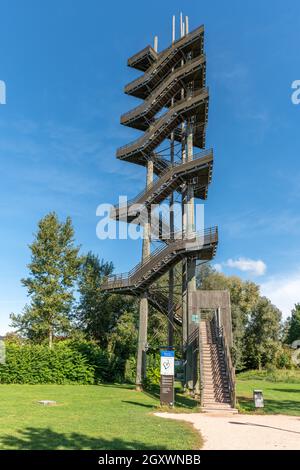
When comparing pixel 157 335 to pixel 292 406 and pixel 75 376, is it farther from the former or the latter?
pixel 292 406

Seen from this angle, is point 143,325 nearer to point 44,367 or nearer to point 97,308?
point 44,367

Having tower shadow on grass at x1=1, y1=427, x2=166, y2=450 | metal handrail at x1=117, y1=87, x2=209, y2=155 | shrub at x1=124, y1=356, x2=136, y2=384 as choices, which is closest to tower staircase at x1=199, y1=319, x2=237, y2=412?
tower shadow on grass at x1=1, y1=427, x2=166, y2=450

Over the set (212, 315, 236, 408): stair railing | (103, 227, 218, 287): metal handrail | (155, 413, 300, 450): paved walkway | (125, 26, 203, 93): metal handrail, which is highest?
(125, 26, 203, 93): metal handrail

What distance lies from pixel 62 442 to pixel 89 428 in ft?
6.43

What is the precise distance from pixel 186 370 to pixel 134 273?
23.6ft

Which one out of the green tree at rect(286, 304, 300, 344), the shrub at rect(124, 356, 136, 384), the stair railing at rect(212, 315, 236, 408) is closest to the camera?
the stair railing at rect(212, 315, 236, 408)

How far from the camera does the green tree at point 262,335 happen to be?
47.7 meters

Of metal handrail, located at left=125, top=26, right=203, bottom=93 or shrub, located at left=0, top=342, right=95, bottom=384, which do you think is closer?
shrub, located at left=0, top=342, right=95, bottom=384

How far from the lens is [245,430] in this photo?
37.2 feet

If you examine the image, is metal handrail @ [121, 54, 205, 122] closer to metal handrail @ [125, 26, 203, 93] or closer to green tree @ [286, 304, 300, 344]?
metal handrail @ [125, 26, 203, 93]

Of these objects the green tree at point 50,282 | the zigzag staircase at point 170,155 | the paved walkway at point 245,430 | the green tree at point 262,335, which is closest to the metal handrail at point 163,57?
the zigzag staircase at point 170,155

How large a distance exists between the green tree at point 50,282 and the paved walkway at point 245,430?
1160 inches

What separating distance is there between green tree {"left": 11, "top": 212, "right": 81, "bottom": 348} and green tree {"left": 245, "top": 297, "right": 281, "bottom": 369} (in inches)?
907

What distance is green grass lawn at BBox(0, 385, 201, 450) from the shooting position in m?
9.27
